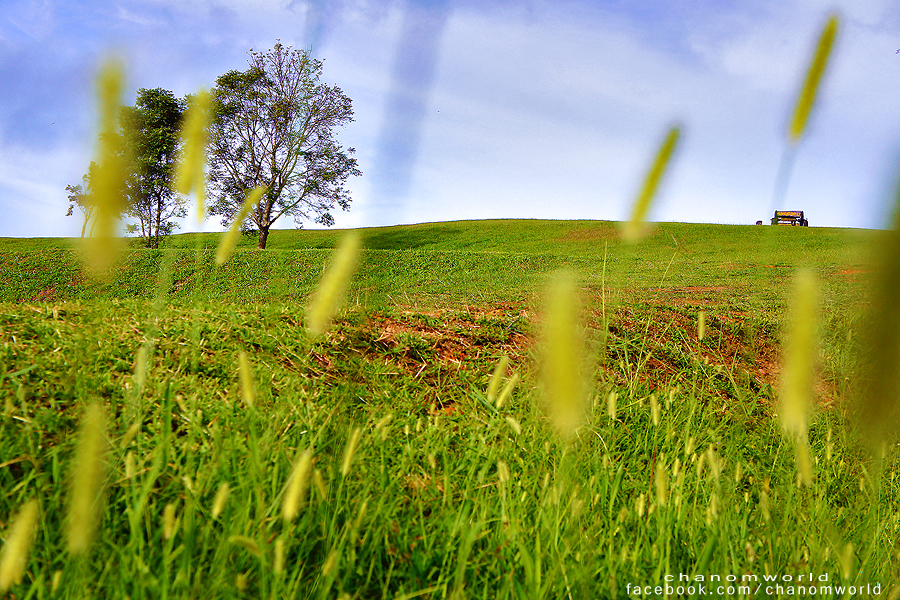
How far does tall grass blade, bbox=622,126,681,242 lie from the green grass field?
2.5 inches

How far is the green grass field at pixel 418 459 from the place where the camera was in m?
0.98

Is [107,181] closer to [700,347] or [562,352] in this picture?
[562,352]

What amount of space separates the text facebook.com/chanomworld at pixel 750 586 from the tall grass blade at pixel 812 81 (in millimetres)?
810

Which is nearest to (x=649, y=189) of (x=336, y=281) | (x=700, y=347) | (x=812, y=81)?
(x=812, y=81)

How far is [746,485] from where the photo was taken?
2.23 metres

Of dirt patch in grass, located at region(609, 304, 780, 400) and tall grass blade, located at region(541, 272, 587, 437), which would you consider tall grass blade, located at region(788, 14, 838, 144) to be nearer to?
tall grass blade, located at region(541, 272, 587, 437)

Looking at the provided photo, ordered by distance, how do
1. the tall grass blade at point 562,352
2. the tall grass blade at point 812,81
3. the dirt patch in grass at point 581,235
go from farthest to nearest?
the dirt patch in grass at point 581,235
the tall grass blade at point 812,81
the tall grass blade at point 562,352

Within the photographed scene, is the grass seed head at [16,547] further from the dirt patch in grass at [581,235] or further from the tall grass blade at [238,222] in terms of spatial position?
the dirt patch in grass at [581,235]

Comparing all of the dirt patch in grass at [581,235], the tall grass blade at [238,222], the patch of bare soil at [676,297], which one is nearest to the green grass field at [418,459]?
the tall grass blade at [238,222]

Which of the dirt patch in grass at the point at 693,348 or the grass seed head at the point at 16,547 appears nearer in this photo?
the grass seed head at the point at 16,547

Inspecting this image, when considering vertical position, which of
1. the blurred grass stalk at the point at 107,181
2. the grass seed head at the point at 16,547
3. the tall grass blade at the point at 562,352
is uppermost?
the blurred grass stalk at the point at 107,181

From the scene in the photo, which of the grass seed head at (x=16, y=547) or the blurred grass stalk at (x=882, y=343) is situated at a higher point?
the blurred grass stalk at (x=882, y=343)

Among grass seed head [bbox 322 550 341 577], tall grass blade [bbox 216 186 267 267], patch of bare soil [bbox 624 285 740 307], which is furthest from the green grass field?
patch of bare soil [bbox 624 285 740 307]

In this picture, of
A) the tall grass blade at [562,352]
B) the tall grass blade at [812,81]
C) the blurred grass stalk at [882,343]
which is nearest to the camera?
the blurred grass stalk at [882,343]
